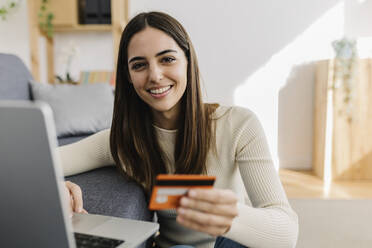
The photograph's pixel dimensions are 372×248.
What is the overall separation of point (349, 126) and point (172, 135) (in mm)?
2127

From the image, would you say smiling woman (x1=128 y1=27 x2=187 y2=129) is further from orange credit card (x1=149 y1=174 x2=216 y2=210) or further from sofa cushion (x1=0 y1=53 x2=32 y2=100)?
sofa cushion (x1=0 y1=53 x2=32 y2=100)

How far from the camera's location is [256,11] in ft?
9.51

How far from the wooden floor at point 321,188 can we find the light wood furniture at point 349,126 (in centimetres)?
9

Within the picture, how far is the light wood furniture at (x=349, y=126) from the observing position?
8.61ft

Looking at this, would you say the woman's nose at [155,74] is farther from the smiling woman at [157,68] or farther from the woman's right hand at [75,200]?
the woman's right hand at [75,200]

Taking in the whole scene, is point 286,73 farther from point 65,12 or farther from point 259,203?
point 259,203

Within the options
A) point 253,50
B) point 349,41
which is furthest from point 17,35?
point 349,41

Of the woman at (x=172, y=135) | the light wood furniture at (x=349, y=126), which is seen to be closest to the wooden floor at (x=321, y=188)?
the light wood furniture at (x=349, y=126)

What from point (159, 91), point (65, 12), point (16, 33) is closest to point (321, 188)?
point (159, 91)

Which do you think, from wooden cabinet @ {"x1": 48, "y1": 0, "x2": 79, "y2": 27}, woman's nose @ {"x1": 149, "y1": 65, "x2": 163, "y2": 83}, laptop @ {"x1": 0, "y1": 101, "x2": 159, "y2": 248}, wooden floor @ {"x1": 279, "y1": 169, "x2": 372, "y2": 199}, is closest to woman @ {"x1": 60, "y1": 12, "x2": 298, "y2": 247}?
woman's nose @ {"x1": 149, "y1": 65, "x2": 163, "y2": 83}

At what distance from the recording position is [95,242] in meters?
0.52

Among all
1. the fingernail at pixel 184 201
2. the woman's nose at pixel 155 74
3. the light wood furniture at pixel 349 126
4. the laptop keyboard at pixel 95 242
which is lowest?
the light wood furniture at pixel 349 126

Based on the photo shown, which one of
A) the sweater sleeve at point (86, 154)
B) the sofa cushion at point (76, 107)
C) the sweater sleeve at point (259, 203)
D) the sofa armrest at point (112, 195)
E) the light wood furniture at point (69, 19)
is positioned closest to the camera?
the sweater sleeve at point (259, 203)

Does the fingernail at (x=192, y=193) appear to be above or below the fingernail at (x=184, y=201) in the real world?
above
